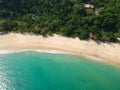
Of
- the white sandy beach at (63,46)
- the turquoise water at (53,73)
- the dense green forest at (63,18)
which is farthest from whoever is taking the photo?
the dense green forest at (63,18)

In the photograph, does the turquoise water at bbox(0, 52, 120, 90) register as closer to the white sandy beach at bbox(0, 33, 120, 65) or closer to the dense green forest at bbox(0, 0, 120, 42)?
the white sandy beach at bbox(0, 33, 120, 65)

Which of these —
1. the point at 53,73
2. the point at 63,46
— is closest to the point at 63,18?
the point at 63,46

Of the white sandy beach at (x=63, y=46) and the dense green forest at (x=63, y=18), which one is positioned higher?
the dense green forest at (x=63, y=18)

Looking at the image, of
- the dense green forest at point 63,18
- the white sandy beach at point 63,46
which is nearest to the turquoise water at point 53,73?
the white sandy beach at point 63,46

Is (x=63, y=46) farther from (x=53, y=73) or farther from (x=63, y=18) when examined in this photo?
(x=53, y=73)

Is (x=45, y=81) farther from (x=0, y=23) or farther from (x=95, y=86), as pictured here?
(x=0, y=23)

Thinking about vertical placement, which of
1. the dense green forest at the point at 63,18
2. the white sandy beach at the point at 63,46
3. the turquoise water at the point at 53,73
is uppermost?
the dense green forest at the point at 63,18

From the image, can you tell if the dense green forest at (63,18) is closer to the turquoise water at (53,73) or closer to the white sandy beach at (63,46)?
the white sandy beach at (63,46)
